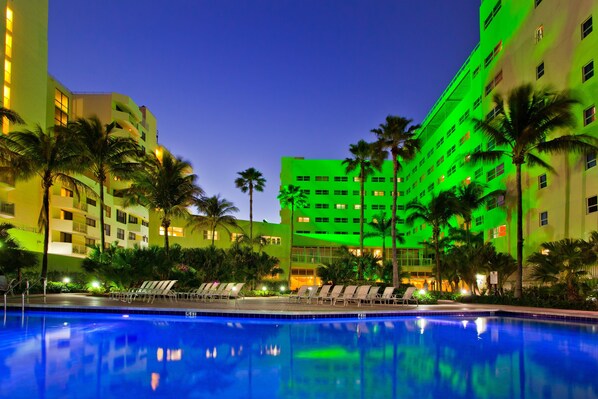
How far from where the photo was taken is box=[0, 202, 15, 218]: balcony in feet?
113

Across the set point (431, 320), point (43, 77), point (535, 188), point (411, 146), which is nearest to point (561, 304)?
point (431, 320)

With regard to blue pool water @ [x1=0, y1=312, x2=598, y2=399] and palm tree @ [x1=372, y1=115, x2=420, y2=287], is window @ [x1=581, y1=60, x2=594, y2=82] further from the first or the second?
blue pool water @ [x1=0, y1=312, x2=598, y2=399]

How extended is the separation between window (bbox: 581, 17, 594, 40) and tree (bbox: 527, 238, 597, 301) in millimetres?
10917

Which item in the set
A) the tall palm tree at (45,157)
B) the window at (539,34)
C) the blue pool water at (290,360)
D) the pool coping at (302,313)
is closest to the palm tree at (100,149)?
the tall palm tree at (45,157)

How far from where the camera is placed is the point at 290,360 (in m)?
9.77

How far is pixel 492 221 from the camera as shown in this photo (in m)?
36.6

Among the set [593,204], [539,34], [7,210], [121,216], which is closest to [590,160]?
[593,204]

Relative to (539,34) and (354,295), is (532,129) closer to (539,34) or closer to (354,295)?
(539,34)

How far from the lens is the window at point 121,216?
52.8m

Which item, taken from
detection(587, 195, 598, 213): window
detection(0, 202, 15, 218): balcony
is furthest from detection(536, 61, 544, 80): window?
detection(0, 202, 15, 218): balcony

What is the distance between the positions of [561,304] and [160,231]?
138 feet

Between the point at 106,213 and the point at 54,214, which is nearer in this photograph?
the point at 54,214

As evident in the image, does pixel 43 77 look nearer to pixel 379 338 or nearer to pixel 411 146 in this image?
pixel 411 146

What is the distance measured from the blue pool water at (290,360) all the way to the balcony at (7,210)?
852 inches
